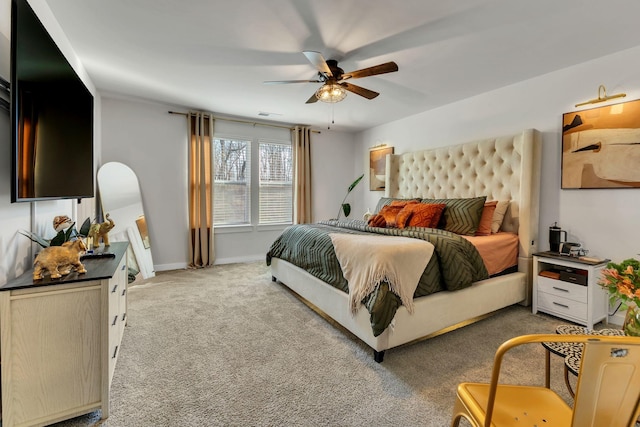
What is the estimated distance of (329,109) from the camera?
4320 mm

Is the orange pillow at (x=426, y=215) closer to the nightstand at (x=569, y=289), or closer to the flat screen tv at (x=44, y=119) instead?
the nightstand at (x=569, y=289)

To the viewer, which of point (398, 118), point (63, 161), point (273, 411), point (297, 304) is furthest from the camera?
point (398, 118)

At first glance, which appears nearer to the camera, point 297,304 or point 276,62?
point 276,62

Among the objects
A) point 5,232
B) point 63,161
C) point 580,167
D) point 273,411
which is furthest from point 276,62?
point 580,167

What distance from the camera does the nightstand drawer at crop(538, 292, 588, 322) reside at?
8.31 feet

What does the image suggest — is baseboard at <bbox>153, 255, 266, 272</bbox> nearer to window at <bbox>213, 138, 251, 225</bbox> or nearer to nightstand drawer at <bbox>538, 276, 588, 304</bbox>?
window at <bbox>213, 138, 251, 225</bbox>

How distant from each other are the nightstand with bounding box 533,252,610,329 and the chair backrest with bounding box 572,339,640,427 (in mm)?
2154

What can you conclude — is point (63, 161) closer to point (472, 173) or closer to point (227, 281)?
point (227, 281)

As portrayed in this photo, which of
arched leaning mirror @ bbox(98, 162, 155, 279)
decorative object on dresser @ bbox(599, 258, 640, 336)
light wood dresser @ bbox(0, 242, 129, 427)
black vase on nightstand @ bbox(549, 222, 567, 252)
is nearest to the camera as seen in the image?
decorative object on dresser @ bbox(599, 258, 640, 336)

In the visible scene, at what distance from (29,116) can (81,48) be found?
1.67m

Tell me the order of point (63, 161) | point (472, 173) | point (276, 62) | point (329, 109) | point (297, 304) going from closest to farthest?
point (63, 161) → point (276, 62) → point (297, 304) → point (472, 173) → point (329, 109)

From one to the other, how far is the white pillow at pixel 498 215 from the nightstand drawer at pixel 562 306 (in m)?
0.76

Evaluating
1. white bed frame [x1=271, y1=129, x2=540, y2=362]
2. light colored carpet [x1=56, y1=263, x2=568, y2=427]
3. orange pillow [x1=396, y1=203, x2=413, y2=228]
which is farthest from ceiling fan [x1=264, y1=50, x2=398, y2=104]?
light colored carpet [x1=56, y1=263, x2=568, y2=427]

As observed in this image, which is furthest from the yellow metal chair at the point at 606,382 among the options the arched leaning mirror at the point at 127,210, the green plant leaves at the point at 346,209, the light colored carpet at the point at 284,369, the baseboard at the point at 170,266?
the green plant leaves at the point at 346,209
